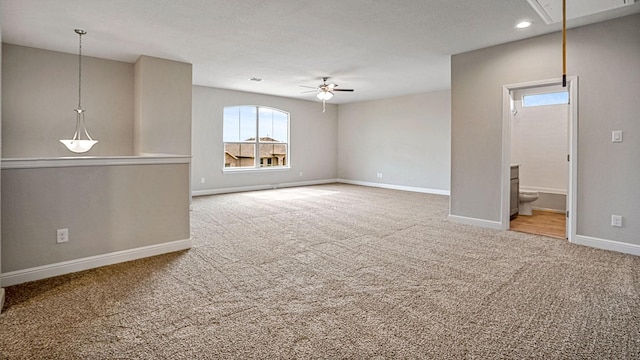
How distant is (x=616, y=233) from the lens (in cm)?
372

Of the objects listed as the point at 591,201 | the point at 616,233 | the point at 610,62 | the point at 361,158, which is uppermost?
the point at 610,62

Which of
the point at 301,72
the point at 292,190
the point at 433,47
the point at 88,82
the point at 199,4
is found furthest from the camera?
the point at 292,190

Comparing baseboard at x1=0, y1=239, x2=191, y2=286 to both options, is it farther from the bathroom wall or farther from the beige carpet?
the bathroom wall

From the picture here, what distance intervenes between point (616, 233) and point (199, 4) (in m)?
5.17

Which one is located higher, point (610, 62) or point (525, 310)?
point (610, 62)

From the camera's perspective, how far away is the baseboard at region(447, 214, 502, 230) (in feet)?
15.3

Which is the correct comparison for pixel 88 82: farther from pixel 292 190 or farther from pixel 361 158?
pixel 361 158

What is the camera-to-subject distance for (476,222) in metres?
4.88

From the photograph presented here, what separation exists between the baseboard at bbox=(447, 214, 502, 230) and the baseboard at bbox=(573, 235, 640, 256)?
897mm

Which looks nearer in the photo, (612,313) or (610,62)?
(612,313)

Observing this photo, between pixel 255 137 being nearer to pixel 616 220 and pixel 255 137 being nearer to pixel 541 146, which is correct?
pixel 541 146

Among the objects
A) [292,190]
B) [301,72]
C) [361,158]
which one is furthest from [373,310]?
[361,158]

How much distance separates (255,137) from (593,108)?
7.11 metres

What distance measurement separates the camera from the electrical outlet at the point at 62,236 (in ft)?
9.66
